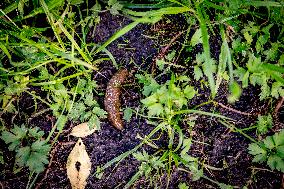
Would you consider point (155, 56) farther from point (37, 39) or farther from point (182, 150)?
point (37, 39)

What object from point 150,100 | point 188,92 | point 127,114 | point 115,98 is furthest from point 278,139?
point 115,98

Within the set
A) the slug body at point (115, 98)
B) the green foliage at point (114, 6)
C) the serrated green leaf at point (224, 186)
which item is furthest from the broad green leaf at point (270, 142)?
the green foliage at point (114, 6)

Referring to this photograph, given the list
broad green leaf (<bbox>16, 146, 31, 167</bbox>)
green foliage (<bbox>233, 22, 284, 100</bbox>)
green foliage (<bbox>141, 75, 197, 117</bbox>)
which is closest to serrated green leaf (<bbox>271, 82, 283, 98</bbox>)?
green foliage (<bbox>233, 22, 284, 100</bbox>)

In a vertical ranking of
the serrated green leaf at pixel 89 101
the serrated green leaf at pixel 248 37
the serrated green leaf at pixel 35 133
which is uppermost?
the serrated green leaf at pixel 248 37

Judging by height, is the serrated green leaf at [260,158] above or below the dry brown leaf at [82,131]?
below

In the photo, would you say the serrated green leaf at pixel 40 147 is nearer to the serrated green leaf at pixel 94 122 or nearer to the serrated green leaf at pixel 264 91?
the serrated green leaf at pixel 94 122

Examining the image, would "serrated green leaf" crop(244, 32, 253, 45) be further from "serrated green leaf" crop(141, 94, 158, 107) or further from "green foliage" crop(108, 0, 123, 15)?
"green foliage" crop(108, 0, 123, 15)

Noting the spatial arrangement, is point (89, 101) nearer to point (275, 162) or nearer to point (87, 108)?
point (87, 108)
